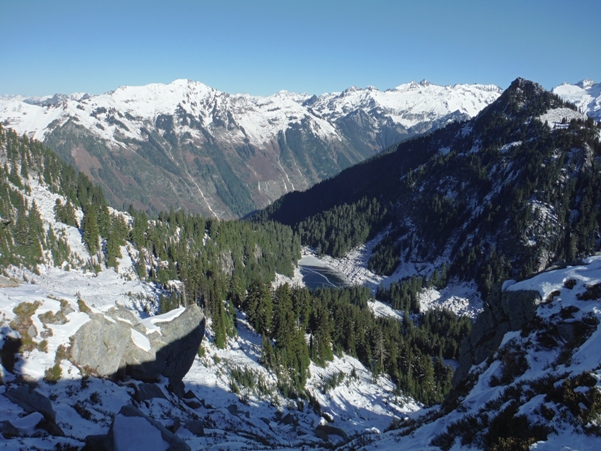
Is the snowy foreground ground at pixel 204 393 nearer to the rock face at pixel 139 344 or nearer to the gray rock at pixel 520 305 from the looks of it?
the rock face at pixel 139 344

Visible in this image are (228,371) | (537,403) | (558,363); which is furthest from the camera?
(228,371)

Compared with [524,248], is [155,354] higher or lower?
lower

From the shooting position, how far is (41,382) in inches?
1056

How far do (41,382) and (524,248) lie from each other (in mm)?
159001

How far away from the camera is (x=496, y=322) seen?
35031 mm

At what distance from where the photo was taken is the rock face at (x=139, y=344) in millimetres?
31891

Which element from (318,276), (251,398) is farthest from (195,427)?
(318,276)

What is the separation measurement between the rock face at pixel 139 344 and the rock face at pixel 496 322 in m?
29.8

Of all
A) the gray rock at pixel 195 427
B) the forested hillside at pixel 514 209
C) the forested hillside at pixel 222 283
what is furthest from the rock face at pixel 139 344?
the forested hillside at pixel 514 209

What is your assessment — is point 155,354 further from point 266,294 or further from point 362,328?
point 362,328

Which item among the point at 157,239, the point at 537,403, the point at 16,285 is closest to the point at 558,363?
the point at 537,403

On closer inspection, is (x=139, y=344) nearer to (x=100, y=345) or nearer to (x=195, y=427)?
(x=100, y=345)

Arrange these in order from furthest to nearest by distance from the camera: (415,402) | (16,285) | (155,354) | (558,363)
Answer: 1. (415,402)
2. (155,354)
3. (16,285)
4. (558,363)

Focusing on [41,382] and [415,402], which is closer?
[41,382]
